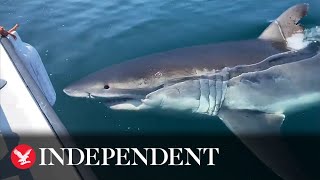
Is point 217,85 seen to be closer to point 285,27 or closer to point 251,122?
point 251,122

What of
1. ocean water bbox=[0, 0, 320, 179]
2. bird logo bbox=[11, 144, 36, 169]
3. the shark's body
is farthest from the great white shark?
bird logo bbox=[11, 144, 36, 169]

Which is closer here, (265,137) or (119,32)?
(265,137)

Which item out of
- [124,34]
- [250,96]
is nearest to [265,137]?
[250,96]

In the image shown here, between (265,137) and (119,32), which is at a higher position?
(119,32)

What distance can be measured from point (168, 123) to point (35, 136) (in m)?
1.50

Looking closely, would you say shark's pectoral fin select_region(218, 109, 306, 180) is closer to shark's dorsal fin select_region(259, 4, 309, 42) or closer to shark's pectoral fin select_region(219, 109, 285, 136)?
shark's pectoral fin select_region(219, 109, 285, 136)

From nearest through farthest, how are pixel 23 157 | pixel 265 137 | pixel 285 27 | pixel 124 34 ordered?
pixel 23 157 → pixel 265 137 → pixel 285 27 → pixel 124 34

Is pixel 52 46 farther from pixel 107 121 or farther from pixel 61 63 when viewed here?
pixel 107 121

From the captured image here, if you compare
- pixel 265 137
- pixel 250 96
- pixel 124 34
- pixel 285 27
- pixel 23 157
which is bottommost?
pixel 265 137

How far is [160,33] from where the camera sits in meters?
5.70

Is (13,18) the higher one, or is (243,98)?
(13,18)

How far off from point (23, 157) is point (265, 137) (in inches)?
73.0

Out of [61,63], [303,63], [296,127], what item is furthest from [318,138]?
[61,63]

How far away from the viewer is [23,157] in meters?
2.49
